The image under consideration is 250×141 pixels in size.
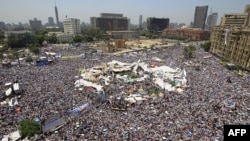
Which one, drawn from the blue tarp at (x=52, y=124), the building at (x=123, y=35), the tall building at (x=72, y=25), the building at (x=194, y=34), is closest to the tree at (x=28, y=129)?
the blue tarp at (x=52, y=124)

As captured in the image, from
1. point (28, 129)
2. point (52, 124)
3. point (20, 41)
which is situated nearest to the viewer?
point (28, 129)

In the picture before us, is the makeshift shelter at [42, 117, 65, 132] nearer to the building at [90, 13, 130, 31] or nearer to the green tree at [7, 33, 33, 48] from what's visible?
the green tree at [7, 33, 33, 48]

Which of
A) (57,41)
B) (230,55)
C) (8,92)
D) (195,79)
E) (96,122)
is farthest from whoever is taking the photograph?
(57,41)

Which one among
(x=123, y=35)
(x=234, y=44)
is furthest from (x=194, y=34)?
(x=234, y=44)

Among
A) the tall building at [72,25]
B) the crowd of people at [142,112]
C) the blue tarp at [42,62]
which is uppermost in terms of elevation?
the tall building at [72,25]

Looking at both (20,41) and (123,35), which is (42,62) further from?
(123,35)

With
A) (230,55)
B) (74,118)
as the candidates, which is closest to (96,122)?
(74,118)

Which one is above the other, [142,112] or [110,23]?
[110,23]

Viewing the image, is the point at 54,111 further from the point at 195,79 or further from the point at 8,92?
the point at 195,79

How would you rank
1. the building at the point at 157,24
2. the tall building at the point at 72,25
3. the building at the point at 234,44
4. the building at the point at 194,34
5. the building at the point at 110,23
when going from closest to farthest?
the building at the point at 234,44
the building at the point at 194,34
the tall building at the point at 72,25
the building at the point at 110,23
the building at the point at 157,24

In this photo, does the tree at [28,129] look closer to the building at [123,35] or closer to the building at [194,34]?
the building at [123,35]

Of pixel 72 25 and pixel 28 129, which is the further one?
pixel 72 25
